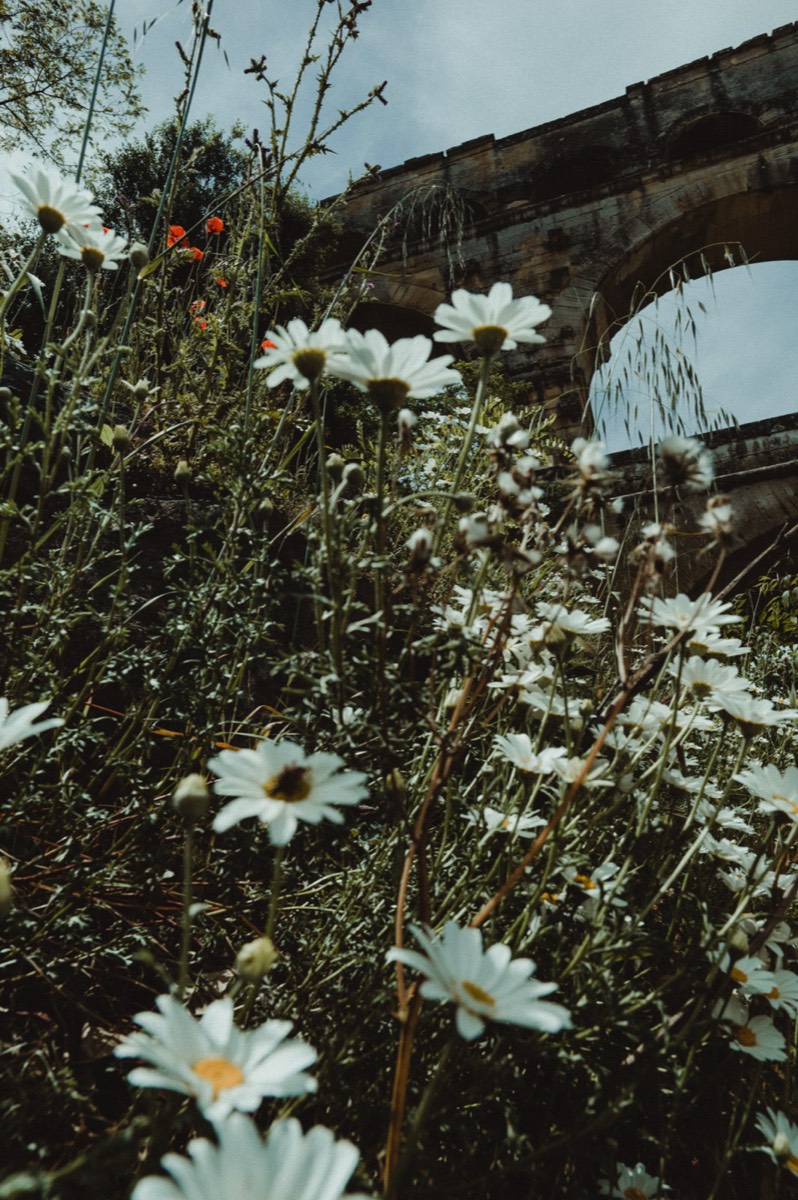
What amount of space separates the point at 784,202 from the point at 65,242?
979cm

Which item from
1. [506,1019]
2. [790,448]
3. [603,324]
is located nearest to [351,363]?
[506,1019]

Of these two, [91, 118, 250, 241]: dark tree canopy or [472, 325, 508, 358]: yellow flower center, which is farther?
[91, 118, 250, 241]: dark tree canopy

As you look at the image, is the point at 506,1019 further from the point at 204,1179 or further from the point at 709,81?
the point at 709,81

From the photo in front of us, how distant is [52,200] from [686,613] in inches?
38.2

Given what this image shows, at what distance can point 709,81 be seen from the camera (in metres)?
9.73

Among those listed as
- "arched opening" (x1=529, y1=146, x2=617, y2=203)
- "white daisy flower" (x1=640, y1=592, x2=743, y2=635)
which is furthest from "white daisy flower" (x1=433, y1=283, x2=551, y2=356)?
"arched opening" (x1=529, y1=146, x2=617, y2=203)

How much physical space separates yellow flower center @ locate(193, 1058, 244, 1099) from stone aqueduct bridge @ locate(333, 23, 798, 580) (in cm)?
727

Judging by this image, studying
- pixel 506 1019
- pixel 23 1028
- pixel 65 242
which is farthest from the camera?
pixel 65 242

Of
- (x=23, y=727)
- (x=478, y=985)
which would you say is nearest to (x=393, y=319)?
(x=23, y=727)

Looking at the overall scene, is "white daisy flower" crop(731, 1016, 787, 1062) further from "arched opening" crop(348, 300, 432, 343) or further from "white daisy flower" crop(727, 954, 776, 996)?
"arched opening" crop(348, 300, 432, 343)

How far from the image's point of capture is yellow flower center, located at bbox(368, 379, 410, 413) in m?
0.71

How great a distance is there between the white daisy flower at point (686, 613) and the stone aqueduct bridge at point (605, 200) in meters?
6.65

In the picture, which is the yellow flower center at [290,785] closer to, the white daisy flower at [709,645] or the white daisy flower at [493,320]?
the white daisy flower at [493,320]

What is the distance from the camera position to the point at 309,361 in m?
0.71
